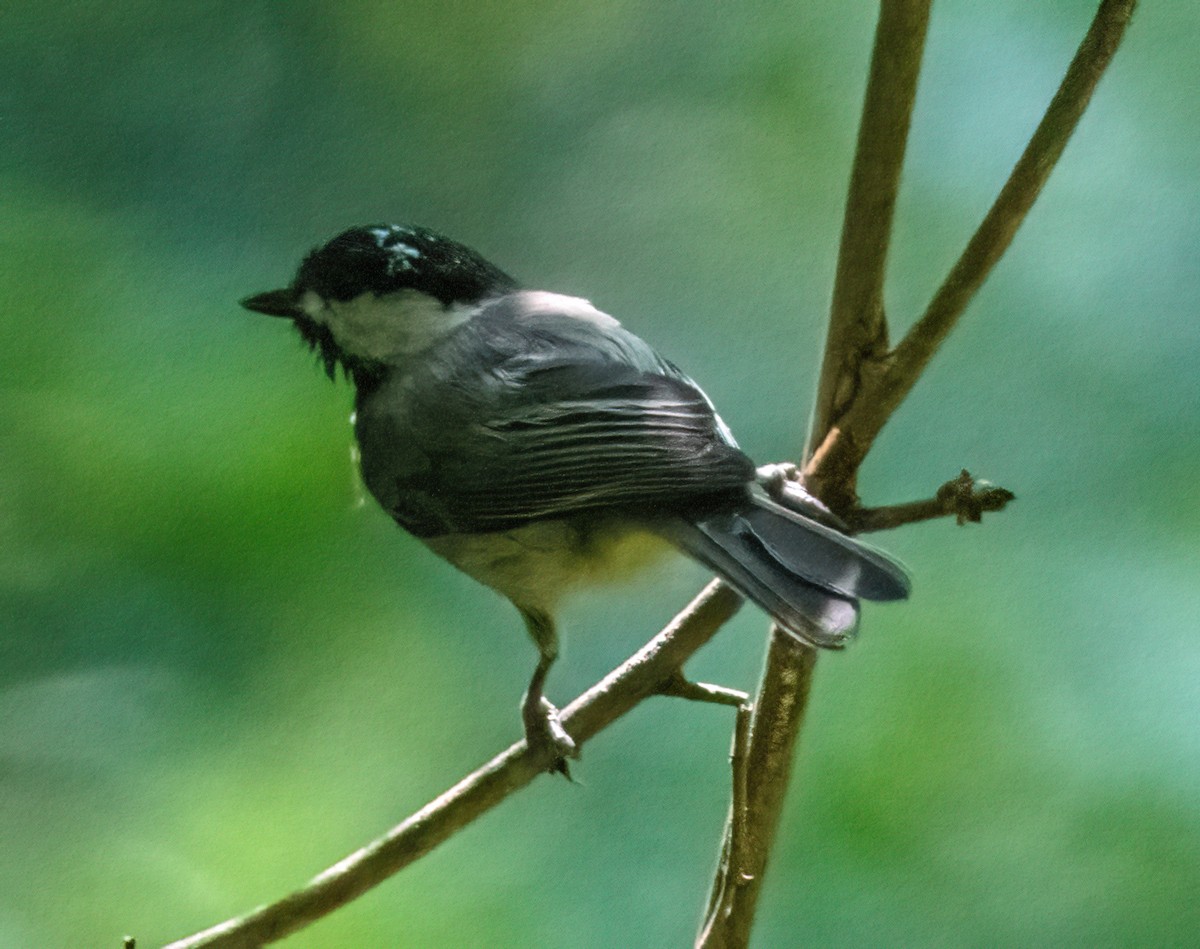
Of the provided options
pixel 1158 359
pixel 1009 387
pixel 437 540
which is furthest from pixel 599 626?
pixel 1158 359

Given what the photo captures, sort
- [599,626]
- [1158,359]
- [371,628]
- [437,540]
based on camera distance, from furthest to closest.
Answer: [371,628], [1158,359], [599,626], [437,540]

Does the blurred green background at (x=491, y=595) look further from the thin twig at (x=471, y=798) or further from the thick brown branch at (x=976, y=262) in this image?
the thick brown branch at (x=976, y=262)

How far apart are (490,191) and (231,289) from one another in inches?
15.4

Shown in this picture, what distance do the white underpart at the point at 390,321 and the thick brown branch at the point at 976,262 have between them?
1.62 ft

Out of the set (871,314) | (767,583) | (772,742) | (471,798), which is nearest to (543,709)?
(471,798)

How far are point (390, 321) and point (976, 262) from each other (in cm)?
67

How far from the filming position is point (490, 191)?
5.81ft

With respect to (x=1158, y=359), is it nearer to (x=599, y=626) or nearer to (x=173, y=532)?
(x=599, y=626)

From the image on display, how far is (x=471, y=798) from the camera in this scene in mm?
1291

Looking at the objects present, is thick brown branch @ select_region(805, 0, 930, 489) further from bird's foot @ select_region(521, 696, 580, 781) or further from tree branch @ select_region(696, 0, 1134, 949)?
bird's foot @ select_region(521, 696, 580, 781)

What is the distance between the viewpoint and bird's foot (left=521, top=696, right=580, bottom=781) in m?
1.39

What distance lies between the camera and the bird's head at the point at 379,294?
4.67 feet

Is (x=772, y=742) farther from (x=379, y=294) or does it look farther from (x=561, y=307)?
(x=379, y=294)

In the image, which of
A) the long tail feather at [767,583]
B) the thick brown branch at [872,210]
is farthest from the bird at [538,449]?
the thick brown branch at [872,210]
